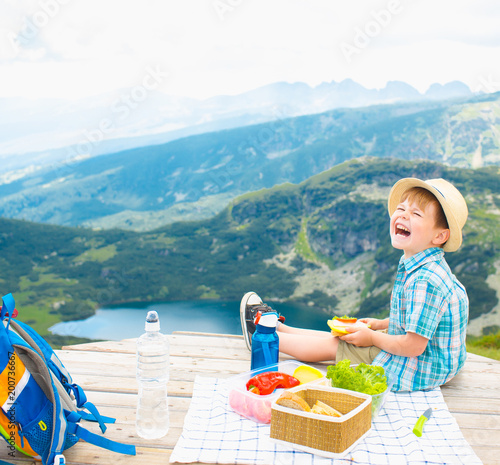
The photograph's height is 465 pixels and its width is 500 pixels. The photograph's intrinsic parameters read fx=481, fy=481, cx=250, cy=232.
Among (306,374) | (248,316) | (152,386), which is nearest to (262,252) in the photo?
(248,316)

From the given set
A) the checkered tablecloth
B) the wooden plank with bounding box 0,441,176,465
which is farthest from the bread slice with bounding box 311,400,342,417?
the wooden plank with bounding box 0,441,176,465

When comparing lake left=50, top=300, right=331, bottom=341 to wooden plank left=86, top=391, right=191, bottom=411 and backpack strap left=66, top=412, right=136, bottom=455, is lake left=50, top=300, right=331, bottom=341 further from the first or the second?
backpack strap left=66, top=412, right=136, bottom=455

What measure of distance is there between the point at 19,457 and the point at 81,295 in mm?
144286

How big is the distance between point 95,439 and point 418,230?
3333 mm

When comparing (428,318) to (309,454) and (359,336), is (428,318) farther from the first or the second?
(309,454)

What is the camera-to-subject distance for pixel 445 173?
15525 centimetres

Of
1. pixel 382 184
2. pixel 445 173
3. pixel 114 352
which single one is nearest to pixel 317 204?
pixel 382 184

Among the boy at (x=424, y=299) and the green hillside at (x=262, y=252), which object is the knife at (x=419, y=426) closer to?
the boy at (x=424, y=299)

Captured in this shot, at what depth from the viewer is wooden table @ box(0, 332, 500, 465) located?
3582 mm

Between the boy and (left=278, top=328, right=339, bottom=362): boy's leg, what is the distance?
1.34 ft

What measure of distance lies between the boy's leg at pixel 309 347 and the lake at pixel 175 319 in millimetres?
97321

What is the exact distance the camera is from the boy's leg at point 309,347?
17.5 feet

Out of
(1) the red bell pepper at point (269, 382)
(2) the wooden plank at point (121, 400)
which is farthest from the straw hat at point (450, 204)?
(2) the wooden plank at point (121, 400)

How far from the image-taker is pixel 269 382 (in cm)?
397
